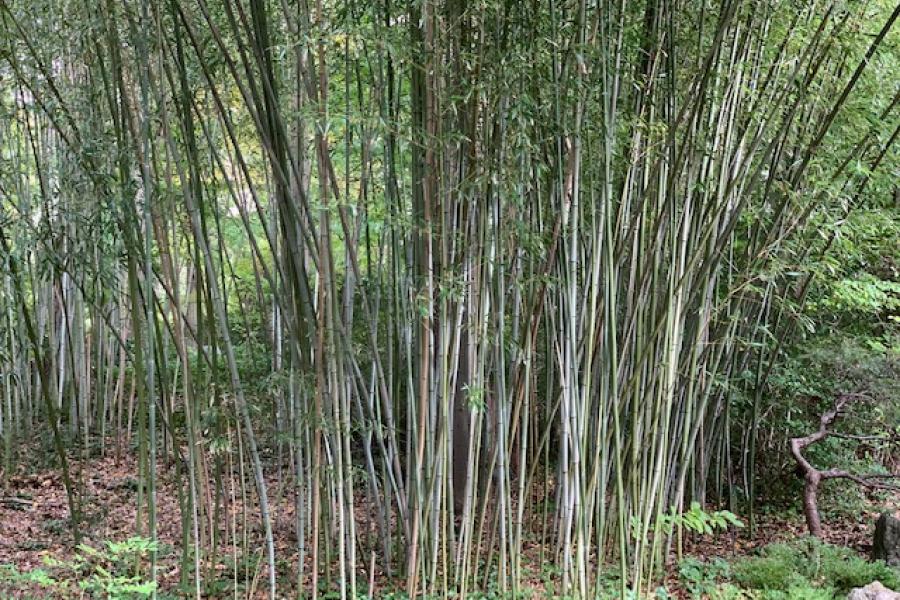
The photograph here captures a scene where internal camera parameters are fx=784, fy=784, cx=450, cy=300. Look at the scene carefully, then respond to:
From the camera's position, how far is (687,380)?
150 inches

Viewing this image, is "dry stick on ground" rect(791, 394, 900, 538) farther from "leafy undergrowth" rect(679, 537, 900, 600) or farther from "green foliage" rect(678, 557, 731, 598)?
"green foliage" rect(678, 557, 731, 598)

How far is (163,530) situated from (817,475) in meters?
3.80

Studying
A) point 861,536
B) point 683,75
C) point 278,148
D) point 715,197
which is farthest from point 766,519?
point 278,148

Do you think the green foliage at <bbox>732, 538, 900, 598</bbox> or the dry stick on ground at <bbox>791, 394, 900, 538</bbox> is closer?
the green foliage at <bbox>732, 538, 900, 598</bbox>

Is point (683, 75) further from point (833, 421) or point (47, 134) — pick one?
point (47, 134)

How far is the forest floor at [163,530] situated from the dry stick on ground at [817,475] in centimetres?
26

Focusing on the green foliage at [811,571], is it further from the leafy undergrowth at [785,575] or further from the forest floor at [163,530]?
the forest floor at [163,530]

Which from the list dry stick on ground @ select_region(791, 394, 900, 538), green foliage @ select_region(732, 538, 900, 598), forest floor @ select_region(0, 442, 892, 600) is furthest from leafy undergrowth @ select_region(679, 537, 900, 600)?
dry stick on ground @ select_region(791, 394, 900, 538)

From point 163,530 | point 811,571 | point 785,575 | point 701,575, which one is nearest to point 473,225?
point 701,575

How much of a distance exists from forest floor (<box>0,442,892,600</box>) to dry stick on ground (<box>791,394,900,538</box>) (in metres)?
0.26

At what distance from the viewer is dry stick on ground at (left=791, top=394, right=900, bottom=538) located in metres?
4.38

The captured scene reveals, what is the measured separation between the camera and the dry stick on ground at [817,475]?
4379 mm

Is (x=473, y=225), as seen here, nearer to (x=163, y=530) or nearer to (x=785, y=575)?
(x=785, y=575)

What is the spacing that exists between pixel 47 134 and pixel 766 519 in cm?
570
